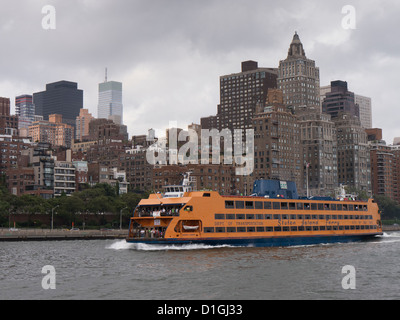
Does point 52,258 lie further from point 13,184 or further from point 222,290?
point 13,184

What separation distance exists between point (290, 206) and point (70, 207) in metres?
79.0

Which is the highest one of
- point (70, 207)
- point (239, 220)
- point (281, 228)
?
point (70, 207)

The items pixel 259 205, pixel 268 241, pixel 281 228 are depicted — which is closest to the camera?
pixel 268 241

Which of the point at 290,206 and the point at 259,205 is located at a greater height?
the point at 259,205

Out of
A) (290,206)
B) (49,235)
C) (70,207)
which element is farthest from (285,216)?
(70,207)

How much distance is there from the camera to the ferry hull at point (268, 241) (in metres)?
78.4

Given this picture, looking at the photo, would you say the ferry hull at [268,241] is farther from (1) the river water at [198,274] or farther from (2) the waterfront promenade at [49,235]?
(2) the waterfront promenade at [49,235]

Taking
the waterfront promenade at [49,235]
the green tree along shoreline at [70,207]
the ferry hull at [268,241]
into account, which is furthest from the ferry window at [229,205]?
the green tree along shoreline at [70,207]

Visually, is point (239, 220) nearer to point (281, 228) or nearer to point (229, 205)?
point (229, 205)

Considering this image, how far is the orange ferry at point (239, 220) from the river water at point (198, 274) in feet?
8.82

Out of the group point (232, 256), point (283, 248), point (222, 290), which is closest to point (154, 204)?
point (232, 256)

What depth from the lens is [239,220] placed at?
86062 millimetres

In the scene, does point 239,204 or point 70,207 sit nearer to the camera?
point 239,204
